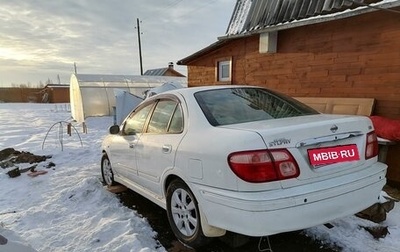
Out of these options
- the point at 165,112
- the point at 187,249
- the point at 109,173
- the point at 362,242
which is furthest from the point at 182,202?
the point at 109,173

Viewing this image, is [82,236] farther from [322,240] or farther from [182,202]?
[322,240]

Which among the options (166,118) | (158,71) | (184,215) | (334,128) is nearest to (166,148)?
(166,118)

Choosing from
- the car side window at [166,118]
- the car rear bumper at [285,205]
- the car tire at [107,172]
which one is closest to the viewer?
the car rear bumper at [285,205]

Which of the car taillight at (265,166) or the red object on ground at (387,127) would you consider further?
the red object on ground at (387,127)

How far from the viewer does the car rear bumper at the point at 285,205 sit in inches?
81.5

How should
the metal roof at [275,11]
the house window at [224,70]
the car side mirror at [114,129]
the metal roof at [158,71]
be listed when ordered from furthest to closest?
the metal roof at [158,71] → the house window at [224,70] → the metal roof at [275,11] → the car side mirror at [114,129]

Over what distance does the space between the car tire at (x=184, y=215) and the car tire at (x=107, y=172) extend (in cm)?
199

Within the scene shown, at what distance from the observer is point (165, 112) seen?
11.0 ft

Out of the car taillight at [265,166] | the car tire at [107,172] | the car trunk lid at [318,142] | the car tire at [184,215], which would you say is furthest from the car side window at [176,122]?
the car tire at [107,172]

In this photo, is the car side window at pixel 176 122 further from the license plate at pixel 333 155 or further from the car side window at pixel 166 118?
the license plate at pixel 333 155

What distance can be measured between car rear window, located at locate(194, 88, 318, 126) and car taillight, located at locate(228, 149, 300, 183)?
1.87ft

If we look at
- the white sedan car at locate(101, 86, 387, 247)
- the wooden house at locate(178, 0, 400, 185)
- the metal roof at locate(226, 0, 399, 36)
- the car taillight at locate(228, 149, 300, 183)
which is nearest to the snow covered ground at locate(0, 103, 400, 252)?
the white sedan car at locate(101, 86, 387, 247)

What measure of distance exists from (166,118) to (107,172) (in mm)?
2184

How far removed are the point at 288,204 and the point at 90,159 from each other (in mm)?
5907
